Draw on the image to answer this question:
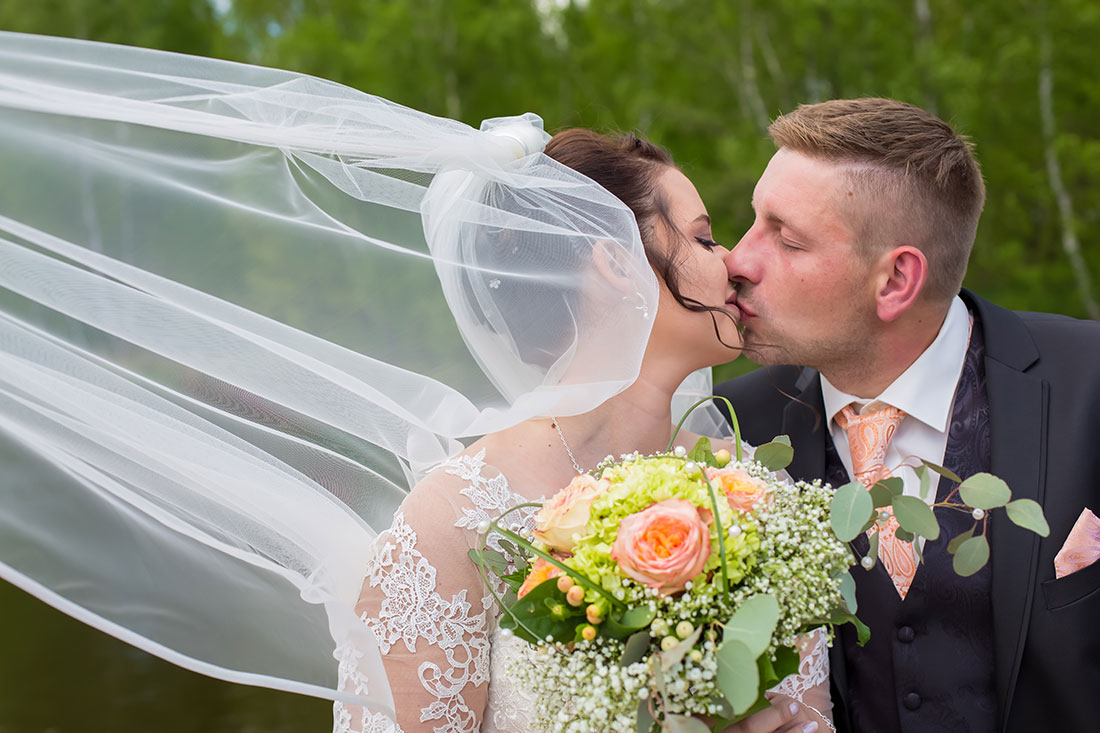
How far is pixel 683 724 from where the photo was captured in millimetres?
1882

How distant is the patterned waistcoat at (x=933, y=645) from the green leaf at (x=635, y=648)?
3.71 ft

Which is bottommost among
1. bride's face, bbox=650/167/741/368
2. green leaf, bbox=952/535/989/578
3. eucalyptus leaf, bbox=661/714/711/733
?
eucalyptus leaf, bbox=661/714/711/733

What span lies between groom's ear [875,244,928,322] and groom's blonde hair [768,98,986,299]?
1.3 inches

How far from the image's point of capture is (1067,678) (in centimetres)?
270

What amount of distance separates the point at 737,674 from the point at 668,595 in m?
0.18

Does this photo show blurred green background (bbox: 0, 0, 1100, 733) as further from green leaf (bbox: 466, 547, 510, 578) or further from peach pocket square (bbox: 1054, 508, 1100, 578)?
peach pocket square (bbox: 1054, 508, 1100, 578)

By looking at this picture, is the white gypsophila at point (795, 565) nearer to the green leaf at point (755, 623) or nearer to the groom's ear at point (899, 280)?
the green leaf at point (755, 623)

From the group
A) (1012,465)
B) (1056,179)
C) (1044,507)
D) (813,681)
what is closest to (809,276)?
(1012,465)

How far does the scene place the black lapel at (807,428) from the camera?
311 cm

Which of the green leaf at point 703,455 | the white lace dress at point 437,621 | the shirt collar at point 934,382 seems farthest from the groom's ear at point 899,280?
the white lace dress at point 437,621

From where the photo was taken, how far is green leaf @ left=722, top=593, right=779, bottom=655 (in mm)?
1807

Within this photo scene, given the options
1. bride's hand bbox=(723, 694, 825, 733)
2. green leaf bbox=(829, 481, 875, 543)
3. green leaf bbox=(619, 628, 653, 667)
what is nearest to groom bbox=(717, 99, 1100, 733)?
bride's hand bbox=(723, 694, 825, 733)

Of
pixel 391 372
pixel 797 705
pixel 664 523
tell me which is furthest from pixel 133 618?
pixel 797 705

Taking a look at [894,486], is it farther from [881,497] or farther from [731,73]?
[731,73]
